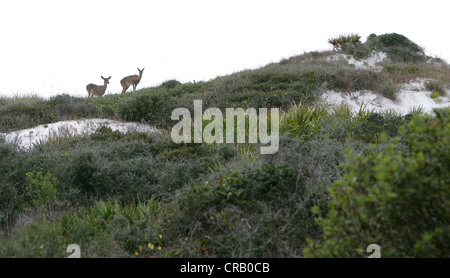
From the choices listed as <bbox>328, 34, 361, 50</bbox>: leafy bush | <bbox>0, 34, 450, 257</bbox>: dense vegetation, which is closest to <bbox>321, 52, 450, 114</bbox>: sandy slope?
<bbox>0, 34, 450, 257</bbox>: dense vegetation

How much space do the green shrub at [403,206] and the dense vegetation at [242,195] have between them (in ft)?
0.03

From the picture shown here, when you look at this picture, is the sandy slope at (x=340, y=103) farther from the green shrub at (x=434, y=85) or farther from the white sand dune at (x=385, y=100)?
the green shrub at (x=434, y=85)

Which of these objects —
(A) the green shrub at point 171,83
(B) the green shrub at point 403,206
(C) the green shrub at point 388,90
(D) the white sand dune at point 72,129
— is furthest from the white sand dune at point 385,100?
(B) the green shrub at point 403,206

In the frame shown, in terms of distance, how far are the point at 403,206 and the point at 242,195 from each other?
2.42m

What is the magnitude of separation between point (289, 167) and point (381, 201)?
216 centimetres

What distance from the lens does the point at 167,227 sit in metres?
5.18

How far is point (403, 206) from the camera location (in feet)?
10.1

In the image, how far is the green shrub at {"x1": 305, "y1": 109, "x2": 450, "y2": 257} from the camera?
298 cm

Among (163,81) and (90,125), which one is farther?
(163,81)

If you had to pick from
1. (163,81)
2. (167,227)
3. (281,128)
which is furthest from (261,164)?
(163,81)

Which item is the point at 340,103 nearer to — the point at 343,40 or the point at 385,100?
the point at 385,100

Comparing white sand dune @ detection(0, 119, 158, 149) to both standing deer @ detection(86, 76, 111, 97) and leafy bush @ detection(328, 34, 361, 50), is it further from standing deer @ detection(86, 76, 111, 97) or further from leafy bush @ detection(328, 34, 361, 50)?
leafy bush @ detection(328, 34, 361, 50)

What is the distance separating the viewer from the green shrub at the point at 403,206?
2982mm
